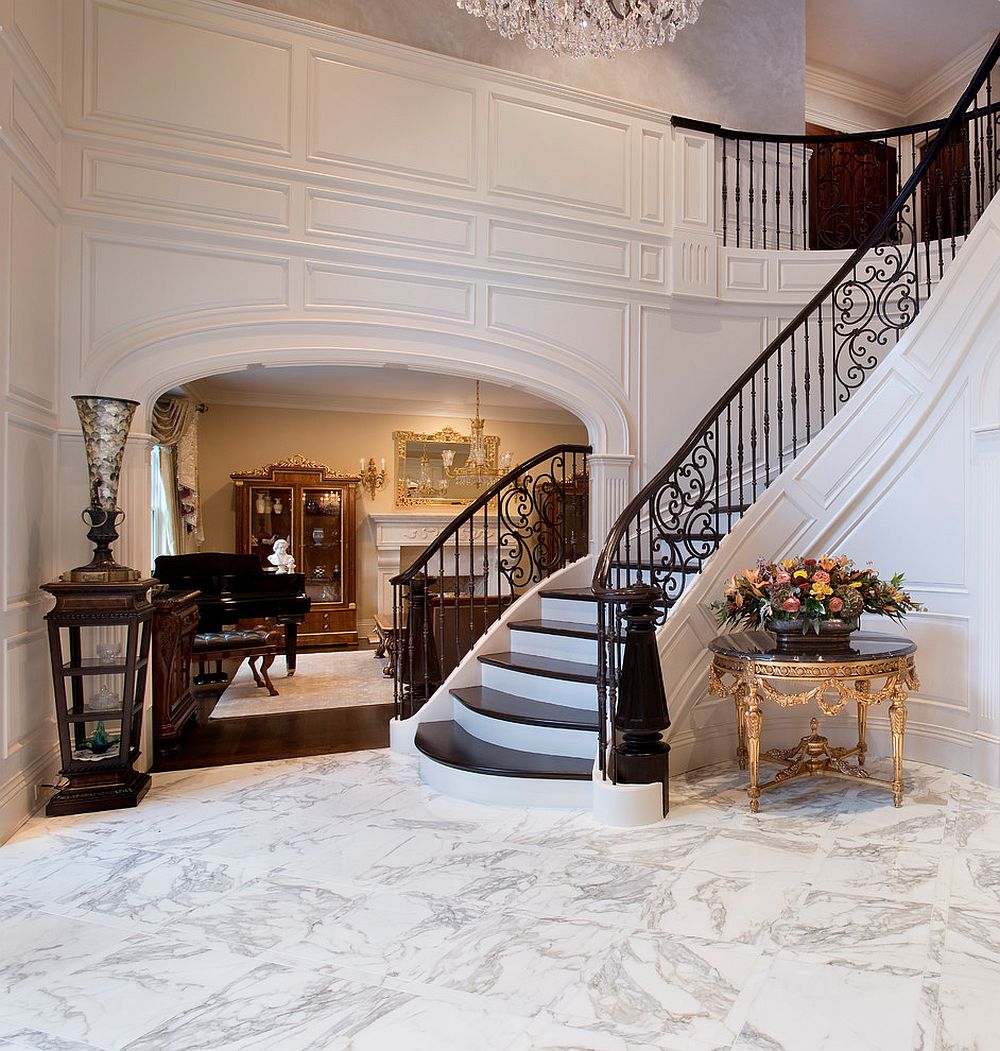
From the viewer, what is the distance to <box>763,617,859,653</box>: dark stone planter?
3.44 metres

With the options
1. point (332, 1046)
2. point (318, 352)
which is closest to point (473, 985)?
point (332, 1046)

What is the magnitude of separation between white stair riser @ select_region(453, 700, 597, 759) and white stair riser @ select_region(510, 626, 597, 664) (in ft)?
2.15

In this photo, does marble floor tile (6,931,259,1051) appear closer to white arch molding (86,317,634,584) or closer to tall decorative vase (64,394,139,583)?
tall decorative vase (64,394,139,583)

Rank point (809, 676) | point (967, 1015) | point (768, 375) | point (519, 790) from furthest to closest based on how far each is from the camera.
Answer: point (768, 375) < point (519, 790) < point (809, 676) < point (967, 1015)

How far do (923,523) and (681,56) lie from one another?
4.45 m

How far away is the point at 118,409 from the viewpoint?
12.3ft

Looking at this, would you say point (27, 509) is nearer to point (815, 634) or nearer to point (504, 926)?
point (504, 926)

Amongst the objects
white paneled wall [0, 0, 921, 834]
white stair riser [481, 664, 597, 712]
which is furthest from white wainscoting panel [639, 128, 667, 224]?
white stair riser [481, 664, 597, 712]

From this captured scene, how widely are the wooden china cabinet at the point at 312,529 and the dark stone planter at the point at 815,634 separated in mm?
6624

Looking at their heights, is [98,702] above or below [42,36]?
below

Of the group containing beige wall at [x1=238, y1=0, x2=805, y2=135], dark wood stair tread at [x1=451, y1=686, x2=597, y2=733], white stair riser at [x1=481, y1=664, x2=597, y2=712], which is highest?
beige wall at [x1=238, y1=0, x2=805, y2=135]

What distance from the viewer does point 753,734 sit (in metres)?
3.48

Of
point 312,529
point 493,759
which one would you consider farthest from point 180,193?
point 312,529

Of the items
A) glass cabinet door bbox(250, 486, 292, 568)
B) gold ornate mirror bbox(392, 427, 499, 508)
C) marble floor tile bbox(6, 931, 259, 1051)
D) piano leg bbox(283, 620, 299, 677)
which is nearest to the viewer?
marble floor tile bbox(6, 931, 259, 1051)
